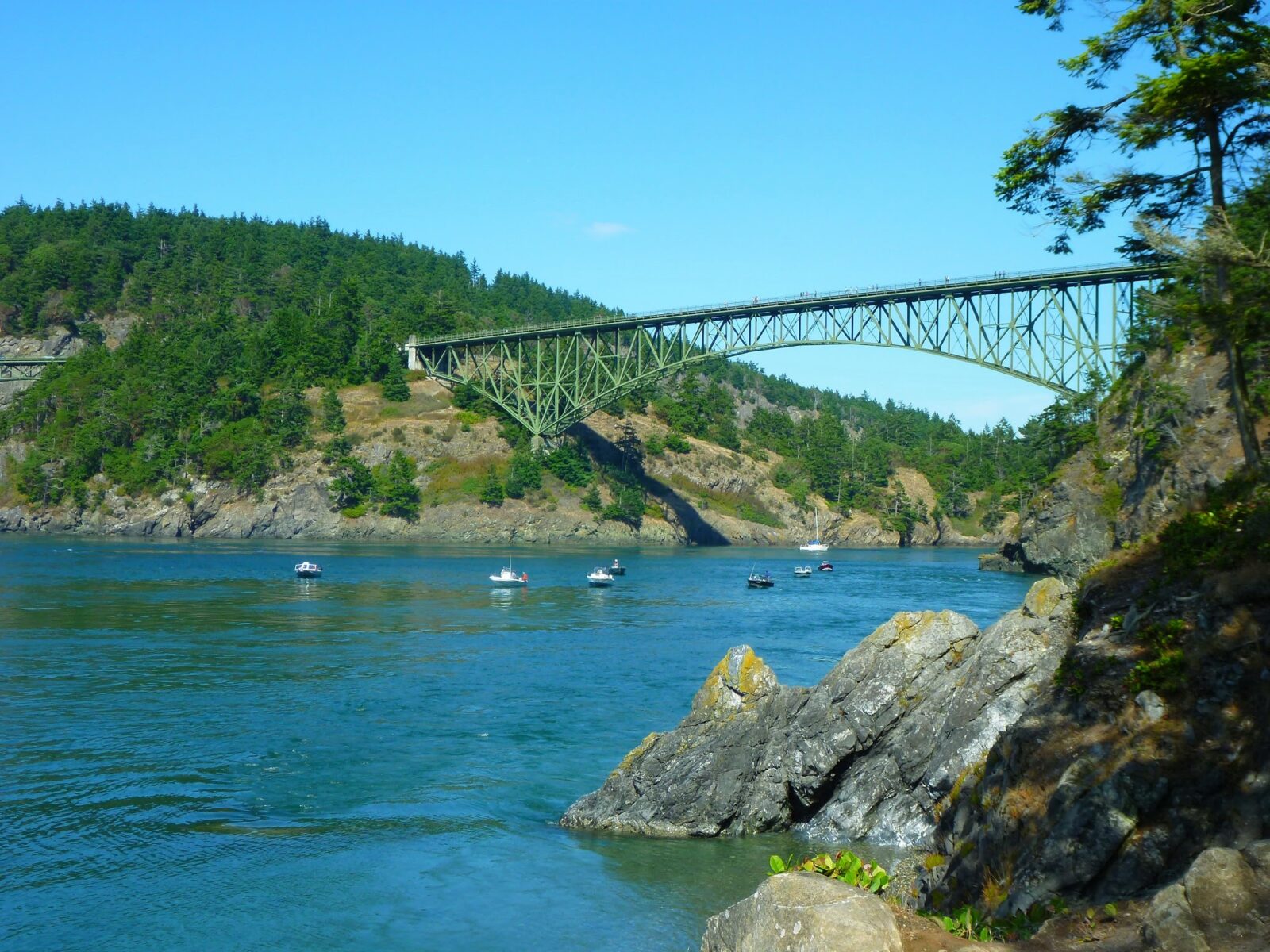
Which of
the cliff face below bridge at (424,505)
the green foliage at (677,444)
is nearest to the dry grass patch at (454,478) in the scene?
the cliff face below bridge at (424,505)

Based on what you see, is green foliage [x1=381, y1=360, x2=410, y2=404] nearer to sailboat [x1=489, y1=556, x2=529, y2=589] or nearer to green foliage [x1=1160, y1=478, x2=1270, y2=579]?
sailboat [x1=489, y1=556, x2=529, y2=589]

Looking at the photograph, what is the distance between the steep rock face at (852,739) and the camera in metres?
17.7

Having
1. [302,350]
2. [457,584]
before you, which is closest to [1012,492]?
[457,584]

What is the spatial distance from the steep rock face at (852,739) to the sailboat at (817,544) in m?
100

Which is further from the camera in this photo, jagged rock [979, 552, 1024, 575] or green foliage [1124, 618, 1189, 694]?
jagged rock [979, 552, 1024, 575]

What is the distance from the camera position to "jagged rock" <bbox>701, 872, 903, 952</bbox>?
24.1ft

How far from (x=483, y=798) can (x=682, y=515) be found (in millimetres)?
104188

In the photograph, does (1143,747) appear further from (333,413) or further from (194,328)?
(194,328)

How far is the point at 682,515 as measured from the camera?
12550cm

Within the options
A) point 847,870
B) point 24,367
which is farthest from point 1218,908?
point 24,367

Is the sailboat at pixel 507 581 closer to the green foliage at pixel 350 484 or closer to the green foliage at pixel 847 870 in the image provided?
the green foliage at pixel 350 484

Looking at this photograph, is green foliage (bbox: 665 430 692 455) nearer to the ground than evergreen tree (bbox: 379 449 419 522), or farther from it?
farther from it

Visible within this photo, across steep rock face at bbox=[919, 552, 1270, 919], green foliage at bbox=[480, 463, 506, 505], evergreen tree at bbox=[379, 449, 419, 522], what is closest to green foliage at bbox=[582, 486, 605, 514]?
green foliage at bbox=[480, 463, 506, 505]

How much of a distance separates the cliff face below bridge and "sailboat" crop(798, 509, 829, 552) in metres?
3.35
